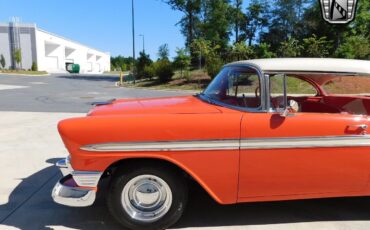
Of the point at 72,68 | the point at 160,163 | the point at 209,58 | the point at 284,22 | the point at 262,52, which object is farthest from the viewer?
the point at 72,68

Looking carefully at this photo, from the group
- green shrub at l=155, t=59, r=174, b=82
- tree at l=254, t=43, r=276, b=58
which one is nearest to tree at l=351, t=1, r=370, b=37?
tree at l=254, t=43, r=276, b=58

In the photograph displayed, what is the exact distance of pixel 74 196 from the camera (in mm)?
3172

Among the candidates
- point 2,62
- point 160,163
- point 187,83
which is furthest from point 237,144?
point 2,62

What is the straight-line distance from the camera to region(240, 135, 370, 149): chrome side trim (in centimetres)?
315

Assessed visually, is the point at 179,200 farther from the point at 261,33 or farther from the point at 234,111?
the point at 261,33

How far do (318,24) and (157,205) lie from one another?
37943mm

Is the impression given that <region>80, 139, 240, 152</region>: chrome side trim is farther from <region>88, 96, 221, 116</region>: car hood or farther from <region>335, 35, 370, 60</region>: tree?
<region>335, 35, 370, 60</region>: tree

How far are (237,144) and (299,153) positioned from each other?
577mm

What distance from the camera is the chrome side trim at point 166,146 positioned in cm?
309

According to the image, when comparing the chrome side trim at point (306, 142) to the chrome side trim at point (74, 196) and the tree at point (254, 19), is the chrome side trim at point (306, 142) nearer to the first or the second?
the chrome side trim at point (74, 196)

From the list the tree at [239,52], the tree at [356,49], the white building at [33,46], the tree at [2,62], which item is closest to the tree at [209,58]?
the tree at [239,52]

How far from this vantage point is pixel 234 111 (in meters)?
3.28

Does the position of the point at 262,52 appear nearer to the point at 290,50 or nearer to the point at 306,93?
the point at 290,50

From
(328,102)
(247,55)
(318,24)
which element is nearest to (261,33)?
(318,24)
